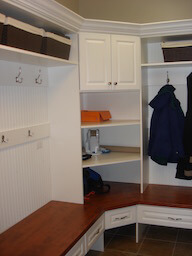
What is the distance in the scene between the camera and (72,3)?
130 inches

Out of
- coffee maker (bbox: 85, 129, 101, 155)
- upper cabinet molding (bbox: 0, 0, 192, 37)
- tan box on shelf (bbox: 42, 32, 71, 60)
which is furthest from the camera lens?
coffee maker (bbox: 85, 129, 101, 155)

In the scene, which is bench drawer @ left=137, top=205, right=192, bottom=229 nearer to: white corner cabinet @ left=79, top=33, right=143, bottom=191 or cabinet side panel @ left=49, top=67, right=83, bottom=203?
white corner cabinet @ left=79, top=33, right=143, bottom=191

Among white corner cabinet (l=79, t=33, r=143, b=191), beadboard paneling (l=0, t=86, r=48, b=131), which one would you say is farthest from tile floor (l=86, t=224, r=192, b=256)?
beadboard paneling (l=0, t=86, r=48, b=131)

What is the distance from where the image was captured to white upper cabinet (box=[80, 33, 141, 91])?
2631mm

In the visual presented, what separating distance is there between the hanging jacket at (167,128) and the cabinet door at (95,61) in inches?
25.6

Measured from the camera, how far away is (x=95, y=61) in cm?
266

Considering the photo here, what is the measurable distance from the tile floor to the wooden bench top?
0.43 m

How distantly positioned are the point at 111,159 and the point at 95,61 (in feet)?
3.24

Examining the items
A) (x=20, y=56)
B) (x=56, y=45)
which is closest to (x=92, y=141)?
(x=56, y=45)

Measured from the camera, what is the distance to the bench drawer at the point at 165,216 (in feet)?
9.06

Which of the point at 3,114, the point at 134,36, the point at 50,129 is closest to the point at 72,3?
the point at 134,36

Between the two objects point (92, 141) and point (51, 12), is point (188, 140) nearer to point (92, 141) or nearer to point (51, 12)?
point (92, 141)

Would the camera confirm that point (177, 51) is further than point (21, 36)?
Yes

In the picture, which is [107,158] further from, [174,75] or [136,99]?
[174,75]
